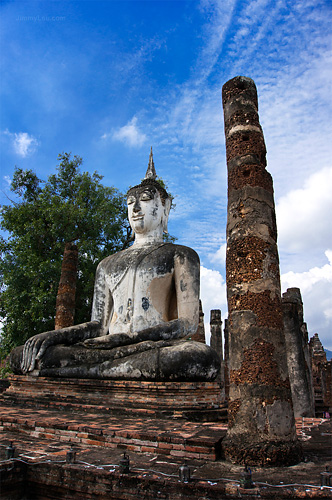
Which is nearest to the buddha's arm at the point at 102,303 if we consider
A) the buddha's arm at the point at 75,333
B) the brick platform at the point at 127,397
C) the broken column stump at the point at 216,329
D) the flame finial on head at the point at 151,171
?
the buddha's arm at the point at 75,333

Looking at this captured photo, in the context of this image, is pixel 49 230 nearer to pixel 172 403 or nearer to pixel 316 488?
pixel 172 403

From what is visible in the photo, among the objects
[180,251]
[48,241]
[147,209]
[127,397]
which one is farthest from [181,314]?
[48,241]

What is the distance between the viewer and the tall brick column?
3.51m

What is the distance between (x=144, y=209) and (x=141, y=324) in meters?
2.66

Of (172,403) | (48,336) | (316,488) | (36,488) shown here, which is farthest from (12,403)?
(316,488)

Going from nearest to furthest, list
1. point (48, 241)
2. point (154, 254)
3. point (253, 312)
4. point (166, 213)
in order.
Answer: point (253, 312) < point (154, 254) < point (166, 213) < point (48, 241)

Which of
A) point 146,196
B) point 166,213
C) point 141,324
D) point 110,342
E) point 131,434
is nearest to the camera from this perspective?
point 131,434

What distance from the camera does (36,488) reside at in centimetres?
344

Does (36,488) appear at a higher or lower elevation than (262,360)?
lower

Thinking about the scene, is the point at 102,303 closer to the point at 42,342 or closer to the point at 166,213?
the point at 42,342

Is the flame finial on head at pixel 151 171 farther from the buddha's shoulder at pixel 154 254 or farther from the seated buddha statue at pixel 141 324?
the buddha's shoulder at pixel 154 254

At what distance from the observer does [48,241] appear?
14195 millimetres

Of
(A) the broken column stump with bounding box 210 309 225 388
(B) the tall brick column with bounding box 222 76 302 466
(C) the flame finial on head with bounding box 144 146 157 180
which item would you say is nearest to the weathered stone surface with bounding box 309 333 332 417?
(A) the broken column stump with bounding box 210 309 225 388

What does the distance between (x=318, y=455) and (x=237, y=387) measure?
3.21 ft
